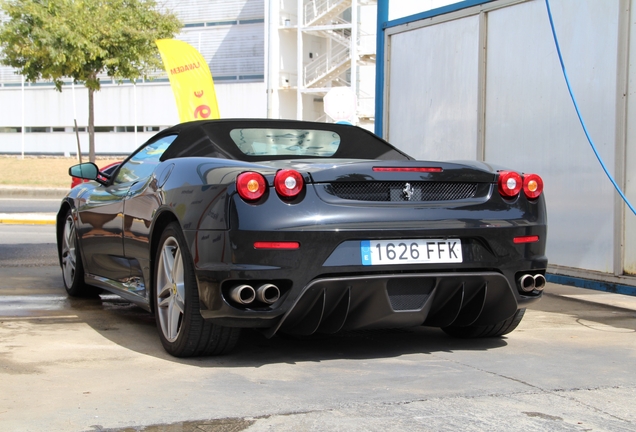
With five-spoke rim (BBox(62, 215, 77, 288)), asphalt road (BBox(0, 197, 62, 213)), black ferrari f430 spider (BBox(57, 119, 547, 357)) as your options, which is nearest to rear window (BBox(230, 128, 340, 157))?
black ferrari f430 spider (BBox(57, 119, 547, 357))

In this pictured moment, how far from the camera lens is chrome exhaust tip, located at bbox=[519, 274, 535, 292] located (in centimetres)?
480

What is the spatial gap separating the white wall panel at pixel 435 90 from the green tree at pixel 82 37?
41.9 feet

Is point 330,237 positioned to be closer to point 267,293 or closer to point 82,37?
point 267,293

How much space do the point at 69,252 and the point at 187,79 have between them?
1221cm

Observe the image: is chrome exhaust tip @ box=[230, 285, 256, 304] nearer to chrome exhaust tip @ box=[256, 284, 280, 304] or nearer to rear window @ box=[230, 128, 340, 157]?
chrome exhaust tip @ box=[256, 284, 280, 304]

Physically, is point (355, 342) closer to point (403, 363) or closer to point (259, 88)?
point (403, 363)

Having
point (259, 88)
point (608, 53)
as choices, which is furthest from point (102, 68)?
point (259, 88)

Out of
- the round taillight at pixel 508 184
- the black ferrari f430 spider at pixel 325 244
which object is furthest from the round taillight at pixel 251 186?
the round taillight at pixel 508 184

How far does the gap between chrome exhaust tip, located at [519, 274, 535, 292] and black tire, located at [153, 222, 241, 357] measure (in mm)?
1473

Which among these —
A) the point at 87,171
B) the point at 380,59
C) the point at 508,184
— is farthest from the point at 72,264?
the point at 380,59

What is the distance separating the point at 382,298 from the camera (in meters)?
4.49

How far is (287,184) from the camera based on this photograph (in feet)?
14.2

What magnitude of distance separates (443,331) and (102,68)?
748 inches

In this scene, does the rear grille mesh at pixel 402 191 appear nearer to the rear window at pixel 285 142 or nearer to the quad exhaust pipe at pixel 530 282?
the quad exhaust pipe at pixel 530 282
